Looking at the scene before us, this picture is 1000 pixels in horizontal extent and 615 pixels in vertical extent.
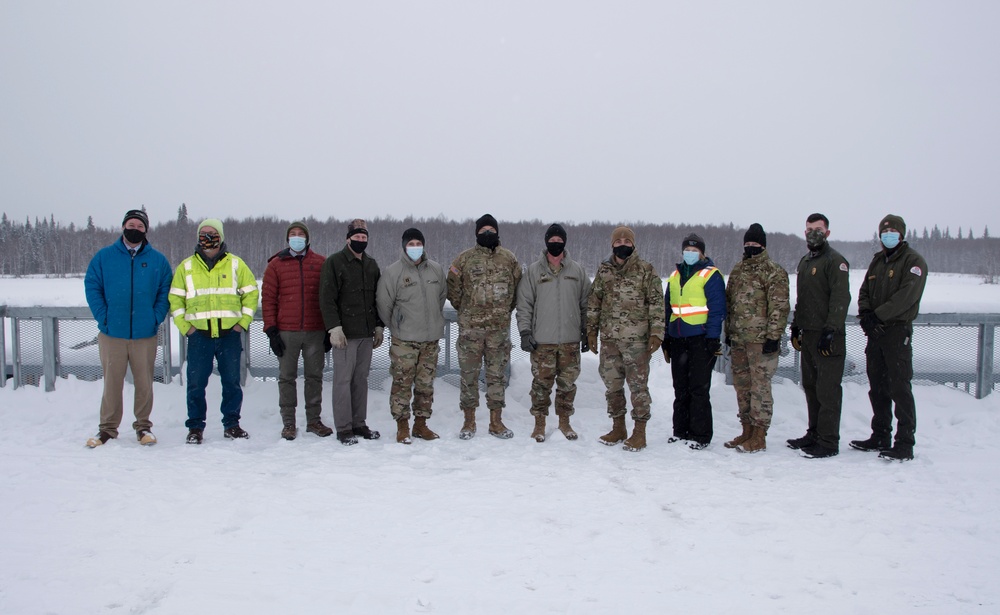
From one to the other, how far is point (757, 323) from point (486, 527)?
3.41m

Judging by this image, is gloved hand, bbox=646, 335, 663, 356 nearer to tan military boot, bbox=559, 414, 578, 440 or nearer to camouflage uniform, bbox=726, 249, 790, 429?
camouflage uniform, bbox=726, 249, 790, 429

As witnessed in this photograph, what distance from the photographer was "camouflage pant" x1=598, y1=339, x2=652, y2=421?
567 centimetres

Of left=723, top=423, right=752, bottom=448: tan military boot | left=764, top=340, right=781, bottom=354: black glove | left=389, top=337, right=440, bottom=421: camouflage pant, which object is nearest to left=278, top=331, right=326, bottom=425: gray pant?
left=389, top=337, right=440, bottom=421: camouflage pant

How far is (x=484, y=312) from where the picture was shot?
5.93 m

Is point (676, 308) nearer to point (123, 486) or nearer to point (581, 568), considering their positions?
point (581, 568)

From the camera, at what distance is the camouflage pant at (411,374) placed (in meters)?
5.79

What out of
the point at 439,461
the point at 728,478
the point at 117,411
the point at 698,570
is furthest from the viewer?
the point at 117,411

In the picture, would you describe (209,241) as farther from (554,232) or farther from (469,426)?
(554,232)

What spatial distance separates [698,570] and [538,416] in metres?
2.87

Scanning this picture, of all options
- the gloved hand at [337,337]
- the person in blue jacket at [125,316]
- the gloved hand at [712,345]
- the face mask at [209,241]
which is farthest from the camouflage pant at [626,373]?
the person in blue jacket at [125,316]

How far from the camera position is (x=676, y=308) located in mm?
5805

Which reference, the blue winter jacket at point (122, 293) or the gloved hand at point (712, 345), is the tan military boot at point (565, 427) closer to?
the gloved hand at point (712, 345)

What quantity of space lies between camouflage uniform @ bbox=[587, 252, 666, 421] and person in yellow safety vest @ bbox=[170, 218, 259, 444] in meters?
3.64

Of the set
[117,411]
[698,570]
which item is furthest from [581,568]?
[117,411]
